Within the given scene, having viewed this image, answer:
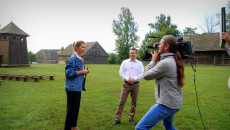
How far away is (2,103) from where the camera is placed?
678 cm

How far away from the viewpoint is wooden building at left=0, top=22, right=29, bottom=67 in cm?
3152

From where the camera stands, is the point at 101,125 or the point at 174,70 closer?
the point at 174,70

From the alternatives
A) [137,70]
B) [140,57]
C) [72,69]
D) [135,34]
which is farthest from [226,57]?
[72,69]

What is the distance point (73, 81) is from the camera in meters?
3.84

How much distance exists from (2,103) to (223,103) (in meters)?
9.18

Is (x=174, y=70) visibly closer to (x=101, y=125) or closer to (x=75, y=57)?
(x=75, y=57)

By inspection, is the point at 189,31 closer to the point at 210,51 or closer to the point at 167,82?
the point at 210,51

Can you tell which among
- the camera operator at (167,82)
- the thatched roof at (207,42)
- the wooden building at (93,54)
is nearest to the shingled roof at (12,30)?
the wooden building at (93,54)

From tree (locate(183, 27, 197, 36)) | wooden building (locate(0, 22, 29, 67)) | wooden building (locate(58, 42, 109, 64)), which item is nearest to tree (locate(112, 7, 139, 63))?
wooden building (locate(58, 42, 109, 64))

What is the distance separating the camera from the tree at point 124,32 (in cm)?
5303

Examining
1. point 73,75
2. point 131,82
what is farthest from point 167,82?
point 131,82

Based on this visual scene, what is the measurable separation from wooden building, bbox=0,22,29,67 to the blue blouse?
33436 millimetres

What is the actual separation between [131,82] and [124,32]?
5041cm

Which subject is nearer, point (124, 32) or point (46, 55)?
point (124, 32)
